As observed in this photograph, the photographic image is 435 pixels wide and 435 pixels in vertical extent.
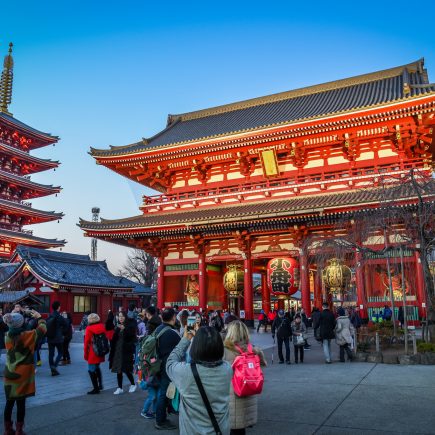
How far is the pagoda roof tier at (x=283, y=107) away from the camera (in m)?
25.7

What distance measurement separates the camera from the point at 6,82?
5028 centimetres

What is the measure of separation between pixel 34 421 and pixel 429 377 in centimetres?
829

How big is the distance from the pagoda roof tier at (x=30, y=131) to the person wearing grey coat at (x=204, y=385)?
46.5 meters

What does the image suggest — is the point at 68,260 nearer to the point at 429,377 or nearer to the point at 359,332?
the point at 359,332

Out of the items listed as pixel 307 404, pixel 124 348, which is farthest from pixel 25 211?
pixel 307 404

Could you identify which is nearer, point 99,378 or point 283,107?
point 99,378

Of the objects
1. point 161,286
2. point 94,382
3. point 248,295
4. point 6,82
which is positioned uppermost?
point 6,82

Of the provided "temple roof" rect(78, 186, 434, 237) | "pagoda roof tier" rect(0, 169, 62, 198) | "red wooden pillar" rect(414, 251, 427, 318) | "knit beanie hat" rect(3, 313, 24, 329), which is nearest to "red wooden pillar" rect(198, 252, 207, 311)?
"temple roof" rect(78, 186, 434, 237)

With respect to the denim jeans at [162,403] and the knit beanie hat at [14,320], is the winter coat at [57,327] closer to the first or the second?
the knit beanie hat at [14,320]

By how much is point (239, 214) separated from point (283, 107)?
12.3 meters

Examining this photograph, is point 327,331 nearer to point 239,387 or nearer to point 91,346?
point 91,346

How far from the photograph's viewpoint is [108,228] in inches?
979

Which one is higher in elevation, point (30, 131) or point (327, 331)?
point (30, 131)

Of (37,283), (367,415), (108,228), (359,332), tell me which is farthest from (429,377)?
(37,283)
